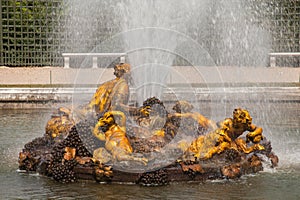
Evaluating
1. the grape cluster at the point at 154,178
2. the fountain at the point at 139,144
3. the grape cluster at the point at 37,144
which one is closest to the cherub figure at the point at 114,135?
the fountain at the point at 139,144

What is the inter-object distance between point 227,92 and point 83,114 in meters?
6.77

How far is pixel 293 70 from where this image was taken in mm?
20109

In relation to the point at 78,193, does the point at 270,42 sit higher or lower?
higher

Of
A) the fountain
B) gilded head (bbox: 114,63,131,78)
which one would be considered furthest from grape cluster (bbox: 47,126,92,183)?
gilded head (bbox: 114,63,131,78)

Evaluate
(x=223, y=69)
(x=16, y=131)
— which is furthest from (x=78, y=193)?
(x=223, y=69)

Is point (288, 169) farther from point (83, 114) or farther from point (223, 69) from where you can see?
point (223, 69)

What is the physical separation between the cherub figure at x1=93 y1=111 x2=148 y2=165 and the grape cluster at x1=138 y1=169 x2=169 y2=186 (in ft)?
0.45

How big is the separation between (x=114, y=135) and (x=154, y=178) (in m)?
0.66

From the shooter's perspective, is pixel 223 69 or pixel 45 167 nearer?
pixel 45 167

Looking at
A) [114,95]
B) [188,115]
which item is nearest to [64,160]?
[114,95]

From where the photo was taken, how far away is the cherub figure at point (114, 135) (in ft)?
26.4

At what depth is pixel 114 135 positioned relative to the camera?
8.24m

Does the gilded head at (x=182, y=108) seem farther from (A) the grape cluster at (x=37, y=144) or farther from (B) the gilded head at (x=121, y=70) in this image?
(A) the grape cluster at (x=37, y=144)

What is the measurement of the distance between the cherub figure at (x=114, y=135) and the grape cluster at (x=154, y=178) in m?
0.14
